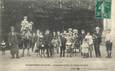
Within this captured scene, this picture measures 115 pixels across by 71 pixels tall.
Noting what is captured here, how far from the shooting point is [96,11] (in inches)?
215

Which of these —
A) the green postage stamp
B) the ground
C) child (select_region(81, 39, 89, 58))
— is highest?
the green postage stamp

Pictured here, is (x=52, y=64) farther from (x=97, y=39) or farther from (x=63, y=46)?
(x=97, y=39)

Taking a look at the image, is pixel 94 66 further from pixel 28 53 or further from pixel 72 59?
pixel 28 53

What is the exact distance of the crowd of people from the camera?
5.40m

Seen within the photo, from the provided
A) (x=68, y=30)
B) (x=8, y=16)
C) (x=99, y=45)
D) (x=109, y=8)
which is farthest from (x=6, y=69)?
(x=109, y=8)

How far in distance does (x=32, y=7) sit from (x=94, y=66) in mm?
1435

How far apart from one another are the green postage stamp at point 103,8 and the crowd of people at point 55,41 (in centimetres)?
24

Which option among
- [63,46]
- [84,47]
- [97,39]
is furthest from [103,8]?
[63,46]

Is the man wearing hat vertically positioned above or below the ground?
above

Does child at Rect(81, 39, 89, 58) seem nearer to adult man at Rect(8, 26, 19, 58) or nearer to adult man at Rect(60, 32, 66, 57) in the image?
adult man at Rect(60, 32, 66, 57)

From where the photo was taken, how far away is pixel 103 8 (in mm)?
5461

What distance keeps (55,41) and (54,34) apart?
12 cm

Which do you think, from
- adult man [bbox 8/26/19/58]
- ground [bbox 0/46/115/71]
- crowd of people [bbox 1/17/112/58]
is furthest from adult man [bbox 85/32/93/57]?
adult man [bbox 8/26/19/58]

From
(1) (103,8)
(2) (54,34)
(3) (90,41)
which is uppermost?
(1) (103,8)
